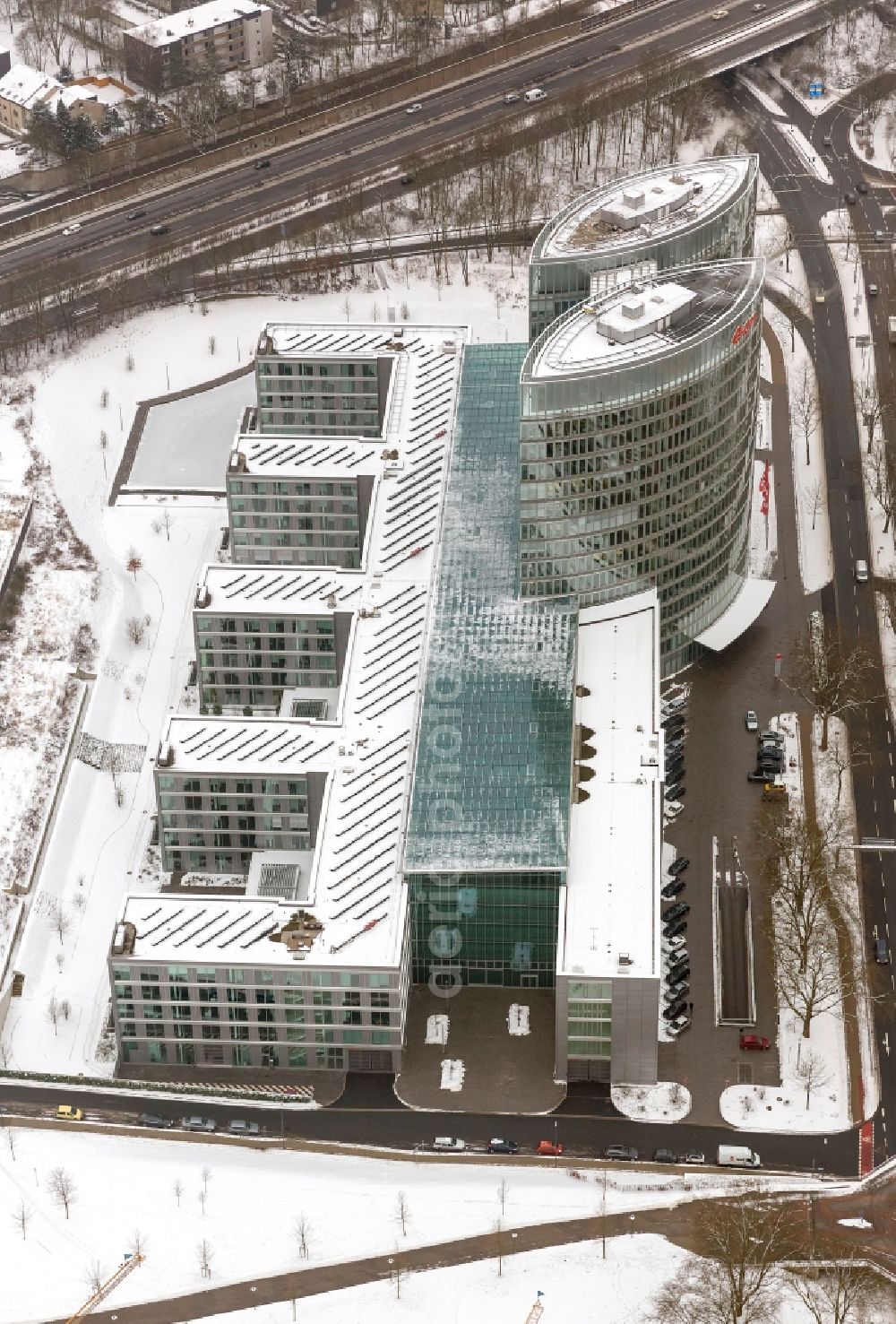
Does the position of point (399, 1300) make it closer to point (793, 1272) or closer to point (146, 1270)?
point (146, 1270)

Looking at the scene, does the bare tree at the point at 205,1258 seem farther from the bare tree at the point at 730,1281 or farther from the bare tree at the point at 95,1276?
the bare tree at the point at 730,1281

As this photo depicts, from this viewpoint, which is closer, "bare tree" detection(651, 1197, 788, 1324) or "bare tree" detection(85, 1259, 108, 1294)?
"bare tree" detection(651, 1197, 788, 1324)

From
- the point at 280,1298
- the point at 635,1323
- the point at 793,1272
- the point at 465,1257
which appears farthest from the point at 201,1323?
the point at 793,1272

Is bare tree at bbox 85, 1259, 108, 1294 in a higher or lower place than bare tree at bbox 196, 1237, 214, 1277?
lower

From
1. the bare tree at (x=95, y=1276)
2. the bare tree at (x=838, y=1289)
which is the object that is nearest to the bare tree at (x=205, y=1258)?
the bare tree at (x=95, y=1276)

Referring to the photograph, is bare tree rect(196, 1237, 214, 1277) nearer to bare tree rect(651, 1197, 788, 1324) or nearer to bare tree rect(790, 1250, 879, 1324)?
bare tree rect(651, 1197, 788, 1324)

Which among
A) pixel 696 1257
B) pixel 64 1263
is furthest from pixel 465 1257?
pixel 64 1263

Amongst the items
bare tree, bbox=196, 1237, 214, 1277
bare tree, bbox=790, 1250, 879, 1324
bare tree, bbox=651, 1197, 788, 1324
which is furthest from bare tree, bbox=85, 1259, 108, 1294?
bare tree, bbox=790, 1250, 879, 1324
